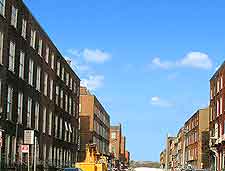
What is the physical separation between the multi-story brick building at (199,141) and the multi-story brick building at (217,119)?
10.1 metres

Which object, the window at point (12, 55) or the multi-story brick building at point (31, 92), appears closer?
the multi-story brick building at point (31, 92)

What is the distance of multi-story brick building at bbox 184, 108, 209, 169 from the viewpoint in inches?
4003

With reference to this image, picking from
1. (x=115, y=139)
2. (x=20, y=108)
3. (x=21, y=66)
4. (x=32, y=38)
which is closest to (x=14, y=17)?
(x=21, y=66)

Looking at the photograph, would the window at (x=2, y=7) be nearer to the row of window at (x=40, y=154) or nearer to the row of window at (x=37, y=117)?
the row of window at (x=37, y=117)

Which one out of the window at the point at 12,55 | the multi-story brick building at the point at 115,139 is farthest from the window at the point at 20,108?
the multi-story brick building at the point at 115,139

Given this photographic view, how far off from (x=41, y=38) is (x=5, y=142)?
57.9 feet

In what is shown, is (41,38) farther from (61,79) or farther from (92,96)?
(92,96)

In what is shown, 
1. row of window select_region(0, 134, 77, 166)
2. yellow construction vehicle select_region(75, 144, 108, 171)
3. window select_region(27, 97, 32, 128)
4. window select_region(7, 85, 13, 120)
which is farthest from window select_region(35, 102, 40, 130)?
window select_region(7, 85, 13, 120)

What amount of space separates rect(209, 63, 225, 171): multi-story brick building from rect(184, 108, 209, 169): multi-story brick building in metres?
10.1

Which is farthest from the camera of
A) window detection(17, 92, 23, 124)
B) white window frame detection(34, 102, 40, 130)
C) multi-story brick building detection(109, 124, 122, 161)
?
multi-story brick building detection(109, 124, 122, 161)

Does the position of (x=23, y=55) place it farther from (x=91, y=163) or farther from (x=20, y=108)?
(x=91, y=163)

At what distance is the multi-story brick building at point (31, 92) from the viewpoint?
41.0 m

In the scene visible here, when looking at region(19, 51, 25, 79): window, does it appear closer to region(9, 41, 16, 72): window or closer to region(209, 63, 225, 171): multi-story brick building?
region(9, 41, 16, 72): window

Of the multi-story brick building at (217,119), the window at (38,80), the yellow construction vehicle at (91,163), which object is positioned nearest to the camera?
the yellow construction vehicle at (91,163)
